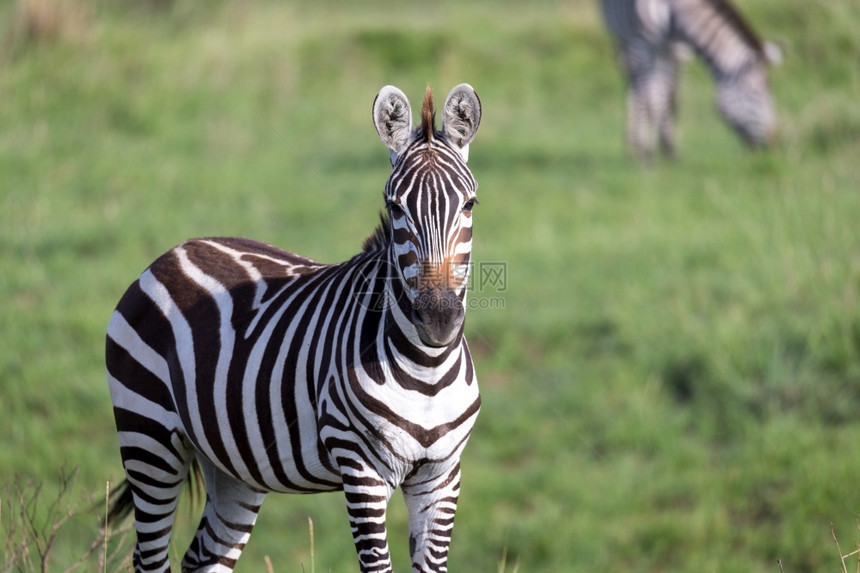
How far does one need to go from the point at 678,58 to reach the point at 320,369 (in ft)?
41.3

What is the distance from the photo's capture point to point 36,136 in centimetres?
1198

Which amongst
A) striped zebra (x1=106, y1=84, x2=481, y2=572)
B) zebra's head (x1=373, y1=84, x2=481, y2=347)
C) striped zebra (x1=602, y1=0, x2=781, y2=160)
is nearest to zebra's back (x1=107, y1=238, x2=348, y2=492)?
striped zebra (x1=106, y1=84, x2=481, y2=572)

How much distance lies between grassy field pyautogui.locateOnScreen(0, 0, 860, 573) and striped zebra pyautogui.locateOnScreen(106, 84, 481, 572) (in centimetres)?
72

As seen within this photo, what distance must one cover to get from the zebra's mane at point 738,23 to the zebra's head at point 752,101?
0.08m

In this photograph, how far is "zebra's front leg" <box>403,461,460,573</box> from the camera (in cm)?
325

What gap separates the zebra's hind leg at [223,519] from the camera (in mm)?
3938

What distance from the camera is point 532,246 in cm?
1051

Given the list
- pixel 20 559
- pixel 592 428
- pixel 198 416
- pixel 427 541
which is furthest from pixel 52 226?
pixel 427 541

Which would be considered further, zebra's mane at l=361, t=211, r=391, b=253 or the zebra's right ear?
zebra's mane at l=361, t=211, r=391, b=253

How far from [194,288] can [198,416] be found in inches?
20.4

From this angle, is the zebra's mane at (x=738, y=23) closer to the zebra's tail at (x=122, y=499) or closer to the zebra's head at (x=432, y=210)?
the zebra's tail at (x=122, y=499)

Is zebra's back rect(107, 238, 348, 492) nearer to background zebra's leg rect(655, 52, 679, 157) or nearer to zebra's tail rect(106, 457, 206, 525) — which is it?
zebra's tail rect(106, 457, 206, 525)

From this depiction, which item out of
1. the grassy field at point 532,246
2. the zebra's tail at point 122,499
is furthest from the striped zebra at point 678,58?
the zebra's tail at point 122,499

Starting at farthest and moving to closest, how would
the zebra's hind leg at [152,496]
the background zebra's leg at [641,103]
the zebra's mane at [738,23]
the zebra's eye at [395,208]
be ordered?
the zebra's mane at [738,23], the background zebra's leg at [641,103], the zebra's hind leg at [152,496], the zebra's eye at [395,208]
